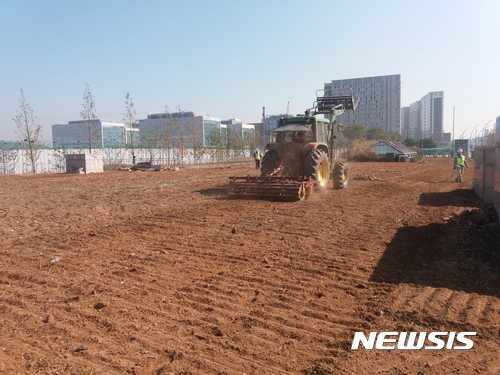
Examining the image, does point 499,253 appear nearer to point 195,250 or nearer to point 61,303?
point 195,250

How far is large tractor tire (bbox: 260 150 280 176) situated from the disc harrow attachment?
2.74ft

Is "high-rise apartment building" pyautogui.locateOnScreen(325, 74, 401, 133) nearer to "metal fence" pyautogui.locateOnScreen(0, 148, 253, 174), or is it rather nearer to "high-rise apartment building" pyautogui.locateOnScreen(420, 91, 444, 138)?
"high-rise apartment building" pyautogui.locateOnScreen(420, 91, 444, 138)

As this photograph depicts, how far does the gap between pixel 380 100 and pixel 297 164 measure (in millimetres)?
104782

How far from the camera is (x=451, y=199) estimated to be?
11188mm

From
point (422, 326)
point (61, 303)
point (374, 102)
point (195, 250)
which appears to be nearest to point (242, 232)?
point (195, 250)

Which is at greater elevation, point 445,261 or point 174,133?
point 174,133

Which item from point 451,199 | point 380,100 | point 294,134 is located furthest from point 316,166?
point 380,100

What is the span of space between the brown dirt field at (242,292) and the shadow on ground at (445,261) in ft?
0.08

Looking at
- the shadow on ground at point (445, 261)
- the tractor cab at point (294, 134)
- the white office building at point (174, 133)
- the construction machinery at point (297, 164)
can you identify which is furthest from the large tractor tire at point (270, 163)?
the white office building at point (174, 133)

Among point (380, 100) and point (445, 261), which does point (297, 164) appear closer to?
point (445, 261)

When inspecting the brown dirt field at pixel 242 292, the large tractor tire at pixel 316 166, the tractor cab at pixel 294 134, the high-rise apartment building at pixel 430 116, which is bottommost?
the brown dirt field at pixel 242 292

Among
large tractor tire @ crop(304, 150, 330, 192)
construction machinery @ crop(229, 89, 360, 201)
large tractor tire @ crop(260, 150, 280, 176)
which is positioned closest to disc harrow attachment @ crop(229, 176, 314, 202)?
construction machinery @ crop(229, 89, 360, 201)

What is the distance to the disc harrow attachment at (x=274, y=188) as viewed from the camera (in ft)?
34.7

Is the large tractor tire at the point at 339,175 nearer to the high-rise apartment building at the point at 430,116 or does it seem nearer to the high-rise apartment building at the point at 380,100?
the high-rise apartment building at the point at 380,100
